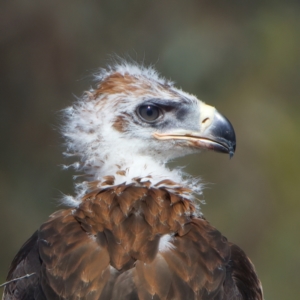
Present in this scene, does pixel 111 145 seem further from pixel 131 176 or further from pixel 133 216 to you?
pixel 133 216

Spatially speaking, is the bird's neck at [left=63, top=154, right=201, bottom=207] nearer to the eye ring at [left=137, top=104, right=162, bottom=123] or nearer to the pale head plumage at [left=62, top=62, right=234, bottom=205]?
the pale head plumage at [left=62, top=62, right=234, bottom=205]

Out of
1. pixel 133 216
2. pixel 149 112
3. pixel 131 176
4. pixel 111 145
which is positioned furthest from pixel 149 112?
pixel 133 216

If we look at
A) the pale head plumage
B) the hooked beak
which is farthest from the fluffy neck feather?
the hooked beak

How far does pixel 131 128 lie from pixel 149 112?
0.14 m

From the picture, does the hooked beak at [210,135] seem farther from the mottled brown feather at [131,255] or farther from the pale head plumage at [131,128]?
the mottled brown feather at [131,255]

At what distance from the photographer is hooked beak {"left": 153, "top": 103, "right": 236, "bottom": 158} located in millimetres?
3412

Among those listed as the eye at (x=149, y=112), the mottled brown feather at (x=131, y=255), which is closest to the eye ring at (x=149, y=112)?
the eye at (x=149, y=112)

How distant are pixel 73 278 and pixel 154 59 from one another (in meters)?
5.08

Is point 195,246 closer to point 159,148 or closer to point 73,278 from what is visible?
point 73,278

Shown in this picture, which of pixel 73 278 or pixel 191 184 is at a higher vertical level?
pixel 191 184

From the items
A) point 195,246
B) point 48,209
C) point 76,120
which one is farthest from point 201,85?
point 195,246

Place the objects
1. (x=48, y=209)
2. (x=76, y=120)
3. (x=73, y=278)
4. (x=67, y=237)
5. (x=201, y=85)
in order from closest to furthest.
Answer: (x=73, y=278) < (x=67, y=237) < (x=76, y=120) < (x=48, y=209) < (x=201, y=85)

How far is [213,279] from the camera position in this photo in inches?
106

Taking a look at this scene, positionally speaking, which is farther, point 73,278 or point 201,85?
point 201,85
